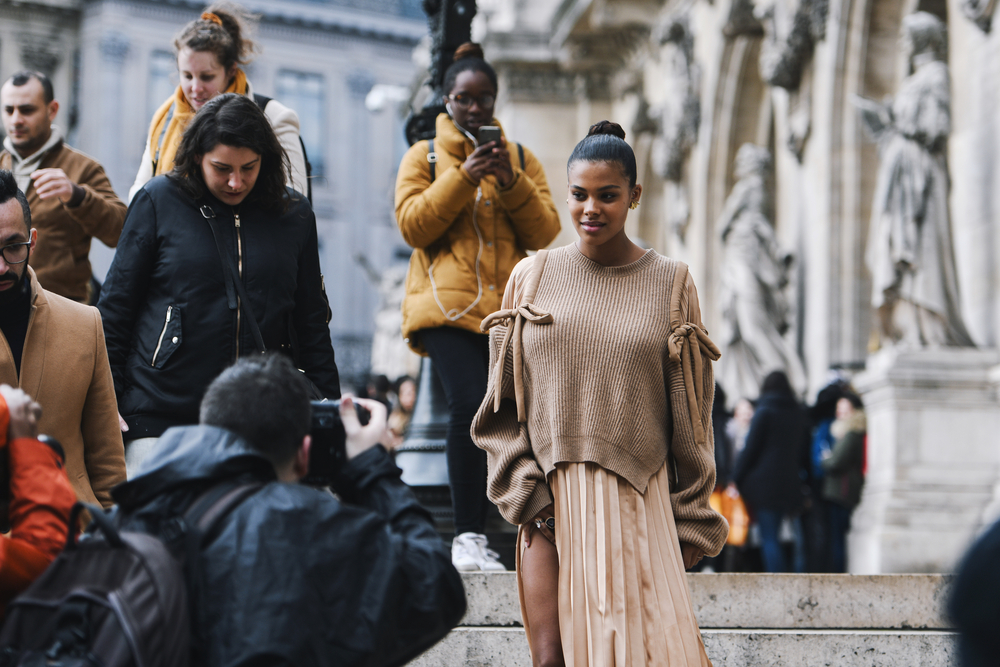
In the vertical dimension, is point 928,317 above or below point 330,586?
above

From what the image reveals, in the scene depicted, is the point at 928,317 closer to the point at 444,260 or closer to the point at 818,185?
the point at 818,185

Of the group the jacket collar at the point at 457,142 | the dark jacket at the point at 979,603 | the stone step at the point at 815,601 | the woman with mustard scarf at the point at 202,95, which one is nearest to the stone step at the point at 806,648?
the stone step at the point at 815,601

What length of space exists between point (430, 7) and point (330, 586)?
5405 mm

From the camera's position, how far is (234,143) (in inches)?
149

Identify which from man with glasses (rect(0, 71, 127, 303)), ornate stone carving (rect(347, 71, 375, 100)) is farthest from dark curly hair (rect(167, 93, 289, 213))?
ornate stone carving (rect(347, 71, 375, 100))

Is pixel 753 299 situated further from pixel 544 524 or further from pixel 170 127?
pixel 544 524

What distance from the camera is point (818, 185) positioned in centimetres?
1379

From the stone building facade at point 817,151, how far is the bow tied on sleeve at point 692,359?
611 cm

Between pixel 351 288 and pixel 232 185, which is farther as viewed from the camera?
pixel 351 288

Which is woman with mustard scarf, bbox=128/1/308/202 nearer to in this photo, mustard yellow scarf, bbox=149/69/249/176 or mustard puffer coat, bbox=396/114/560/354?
mustard yellow scarf, bbox=149/69/249/176

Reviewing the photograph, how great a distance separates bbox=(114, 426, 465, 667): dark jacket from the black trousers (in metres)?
2.34

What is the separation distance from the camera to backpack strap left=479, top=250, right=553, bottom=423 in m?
3.62

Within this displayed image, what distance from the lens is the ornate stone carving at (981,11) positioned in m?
10.3

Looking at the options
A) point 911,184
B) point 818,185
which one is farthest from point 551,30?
point 911,184
